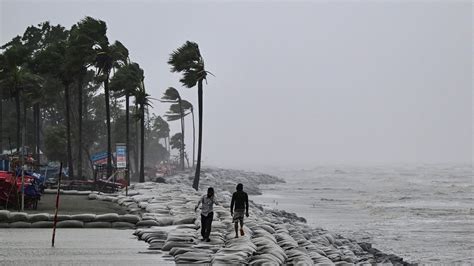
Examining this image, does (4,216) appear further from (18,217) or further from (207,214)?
(207,214)

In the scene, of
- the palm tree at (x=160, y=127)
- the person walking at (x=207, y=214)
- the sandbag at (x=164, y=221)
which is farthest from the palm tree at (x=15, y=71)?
the palm tree at (x=160, y=127)

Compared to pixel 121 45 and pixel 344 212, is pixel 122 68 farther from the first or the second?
pixel 344 212

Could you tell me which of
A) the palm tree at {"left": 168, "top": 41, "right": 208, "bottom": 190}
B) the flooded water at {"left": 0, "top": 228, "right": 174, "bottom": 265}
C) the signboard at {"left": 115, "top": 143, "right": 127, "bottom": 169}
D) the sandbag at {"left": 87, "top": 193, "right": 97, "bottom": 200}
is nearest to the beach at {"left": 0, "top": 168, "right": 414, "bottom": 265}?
the flooded water at {"left": 0, "top": 228, "right": 174, "bottom": 265}

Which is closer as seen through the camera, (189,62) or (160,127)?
(189,62)

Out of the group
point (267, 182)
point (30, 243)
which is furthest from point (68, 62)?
point (267, 182)

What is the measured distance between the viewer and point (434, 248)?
25.9 meters

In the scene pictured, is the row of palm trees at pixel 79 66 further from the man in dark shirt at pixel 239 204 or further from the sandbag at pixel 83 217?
the man in dark shirt at pixel 239 204

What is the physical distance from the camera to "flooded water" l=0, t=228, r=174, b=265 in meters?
14.2

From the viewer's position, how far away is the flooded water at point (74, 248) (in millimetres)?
14156

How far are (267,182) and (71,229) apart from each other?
7060 cm

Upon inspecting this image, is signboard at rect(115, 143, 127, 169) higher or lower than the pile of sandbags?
higher

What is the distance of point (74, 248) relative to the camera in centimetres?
1573

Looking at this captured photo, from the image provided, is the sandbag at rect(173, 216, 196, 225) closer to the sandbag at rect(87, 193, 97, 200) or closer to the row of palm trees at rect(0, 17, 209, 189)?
the sandbag at rect(87, 193, 97, 200)

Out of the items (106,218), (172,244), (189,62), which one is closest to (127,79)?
(189,62)
